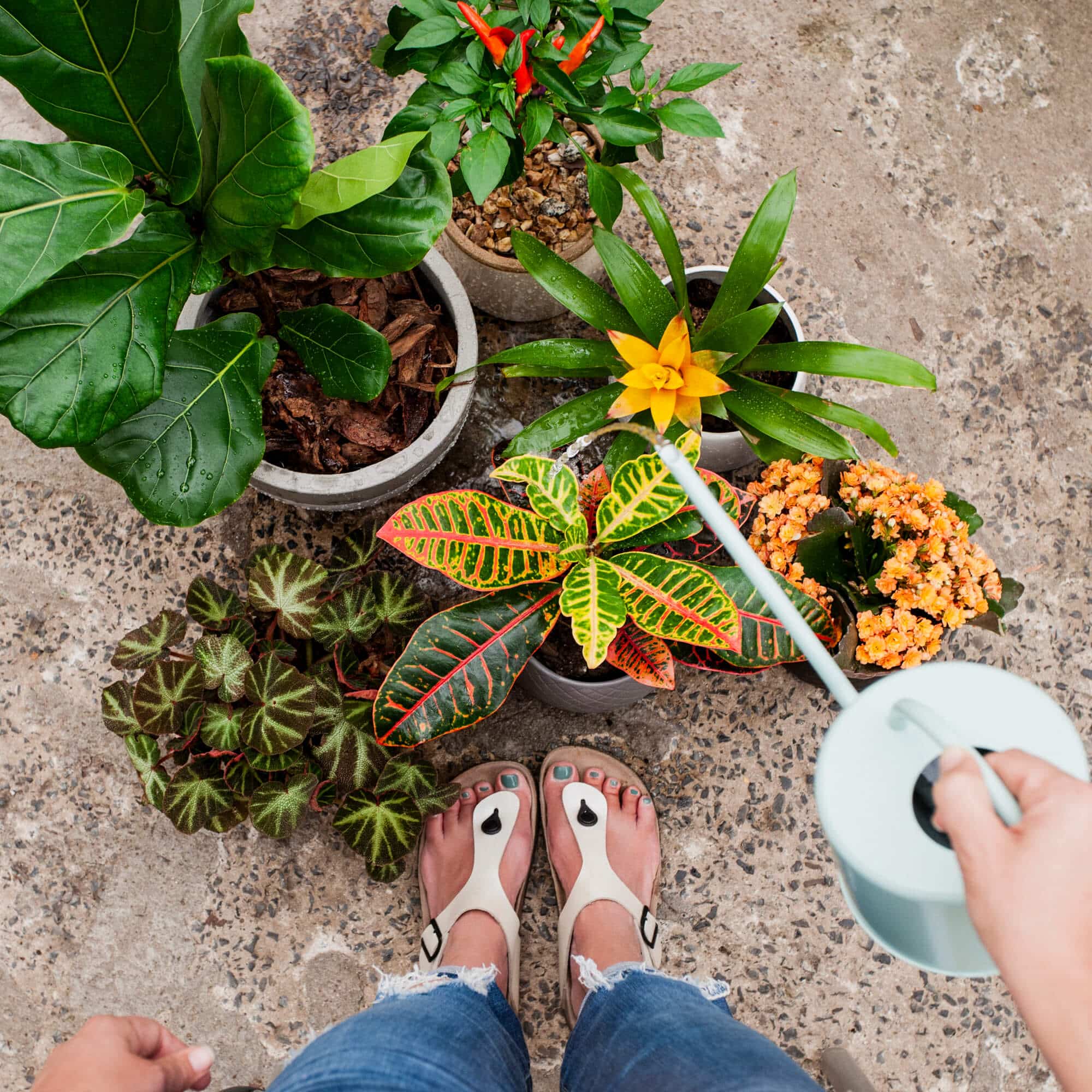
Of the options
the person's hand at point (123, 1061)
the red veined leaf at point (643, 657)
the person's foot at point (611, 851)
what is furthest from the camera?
the person's foot at point (611, 851)

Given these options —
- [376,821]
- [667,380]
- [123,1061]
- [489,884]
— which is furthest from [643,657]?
[123,1061]

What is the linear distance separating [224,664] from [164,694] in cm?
12

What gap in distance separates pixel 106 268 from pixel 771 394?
0.91 m

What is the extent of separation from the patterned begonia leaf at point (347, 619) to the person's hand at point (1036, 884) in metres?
1.05

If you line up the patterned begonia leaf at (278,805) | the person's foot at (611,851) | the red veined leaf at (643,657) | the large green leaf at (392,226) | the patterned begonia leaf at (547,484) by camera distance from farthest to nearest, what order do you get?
1. the person's foot at (611,851)
2. the patterned begonia leaf at (278,805)
3. the red veined leaf at (643,657)
4. the patterned begonia leaf at (547,484)
5. the large green leaf at (392,226)

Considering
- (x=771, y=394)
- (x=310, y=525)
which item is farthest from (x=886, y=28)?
(x=310, y=525)

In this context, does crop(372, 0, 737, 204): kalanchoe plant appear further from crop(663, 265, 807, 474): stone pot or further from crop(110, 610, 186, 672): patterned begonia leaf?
crop(110, 610, 186, 672): patterned begonia leaf

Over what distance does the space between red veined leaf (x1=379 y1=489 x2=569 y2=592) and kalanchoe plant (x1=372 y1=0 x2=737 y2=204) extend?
0.40 m

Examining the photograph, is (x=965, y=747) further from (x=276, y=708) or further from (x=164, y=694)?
(x=164, y=694)

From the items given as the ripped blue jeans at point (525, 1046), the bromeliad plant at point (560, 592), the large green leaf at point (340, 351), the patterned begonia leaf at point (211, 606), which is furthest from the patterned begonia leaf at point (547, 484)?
the ripped blue jeans at point (525, 1046)

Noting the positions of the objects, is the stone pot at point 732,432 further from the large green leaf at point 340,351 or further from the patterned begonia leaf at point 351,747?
the patterned begonia leaf at point 351,747

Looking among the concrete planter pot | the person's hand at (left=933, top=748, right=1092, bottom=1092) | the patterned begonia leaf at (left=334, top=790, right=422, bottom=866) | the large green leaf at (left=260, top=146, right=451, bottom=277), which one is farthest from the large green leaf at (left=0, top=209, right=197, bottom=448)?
the person's hand at (left=933, top=748, right=1092, bottom=1092)

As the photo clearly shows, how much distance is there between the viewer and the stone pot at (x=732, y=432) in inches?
54.7

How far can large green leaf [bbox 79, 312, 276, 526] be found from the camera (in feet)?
3.40
